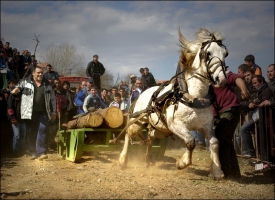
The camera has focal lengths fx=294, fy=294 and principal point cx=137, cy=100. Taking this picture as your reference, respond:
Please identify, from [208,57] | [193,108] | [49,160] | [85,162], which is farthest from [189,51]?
[49,160]

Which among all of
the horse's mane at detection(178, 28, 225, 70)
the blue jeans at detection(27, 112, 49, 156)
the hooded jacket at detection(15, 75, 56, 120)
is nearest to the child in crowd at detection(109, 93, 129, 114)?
the hooded jacket at detection(15, 75, 56, 120)

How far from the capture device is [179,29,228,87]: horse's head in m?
4.32

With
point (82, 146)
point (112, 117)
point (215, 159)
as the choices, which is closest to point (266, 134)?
point (215, 159)

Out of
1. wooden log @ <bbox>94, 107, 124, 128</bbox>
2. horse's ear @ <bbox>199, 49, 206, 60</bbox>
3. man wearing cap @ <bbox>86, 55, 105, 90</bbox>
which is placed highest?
man wearing cap @ <bbox>86, 55, 105, 90</bbox>

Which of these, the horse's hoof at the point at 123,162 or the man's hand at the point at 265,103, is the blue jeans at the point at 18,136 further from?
the man's hand at the point at 265,103

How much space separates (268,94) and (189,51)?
215 cm

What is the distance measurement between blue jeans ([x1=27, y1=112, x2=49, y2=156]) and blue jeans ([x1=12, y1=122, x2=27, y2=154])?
0.28m

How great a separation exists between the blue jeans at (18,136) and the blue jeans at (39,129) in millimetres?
275

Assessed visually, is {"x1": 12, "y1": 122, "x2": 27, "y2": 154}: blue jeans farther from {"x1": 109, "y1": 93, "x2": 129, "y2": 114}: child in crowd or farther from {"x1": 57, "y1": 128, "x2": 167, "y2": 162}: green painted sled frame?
{"x1": 109, "y1": 93, "x2": 129, "y2": 114}: child in crowd

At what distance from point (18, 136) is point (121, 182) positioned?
4.18 meters

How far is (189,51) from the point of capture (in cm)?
495

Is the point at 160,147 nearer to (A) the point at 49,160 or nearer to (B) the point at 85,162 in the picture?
(B) the point at 85,162

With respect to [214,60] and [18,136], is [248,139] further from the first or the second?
[18,136]

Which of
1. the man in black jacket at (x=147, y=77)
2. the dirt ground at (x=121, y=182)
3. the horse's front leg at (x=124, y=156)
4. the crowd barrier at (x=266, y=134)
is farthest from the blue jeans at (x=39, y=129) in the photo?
the crowd barrier at (x=266, y=134)
